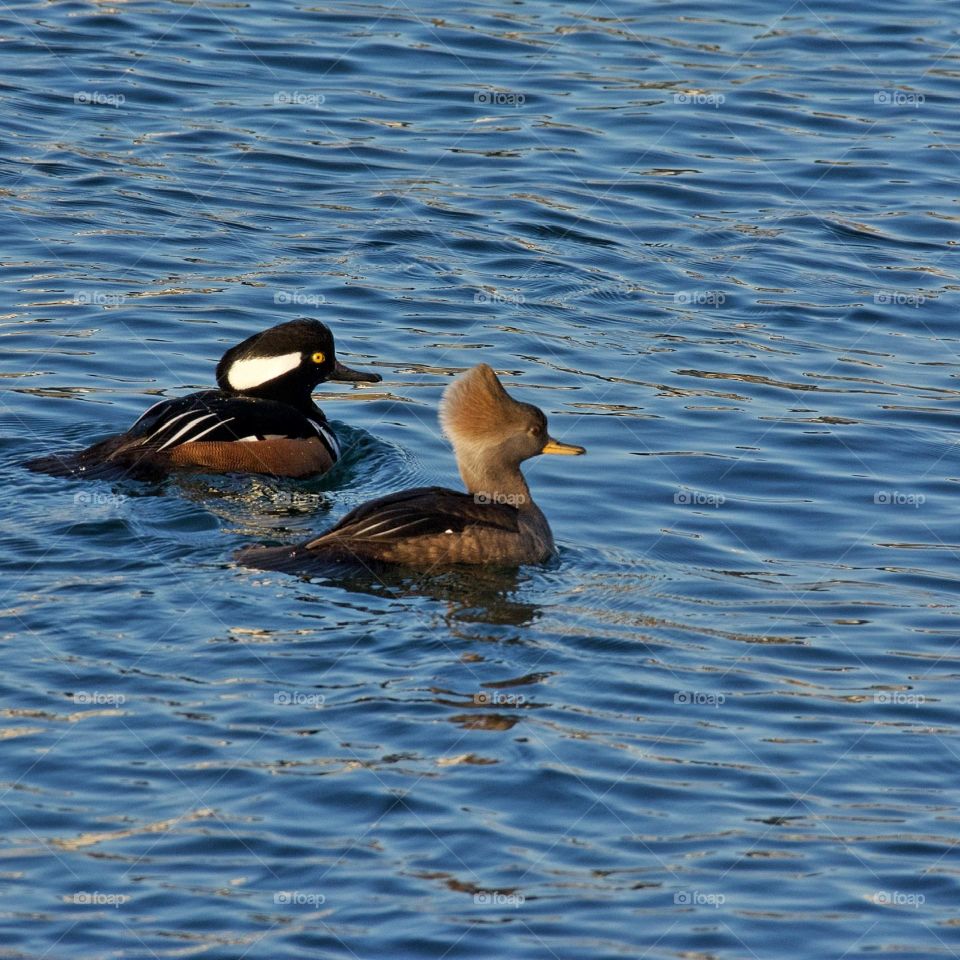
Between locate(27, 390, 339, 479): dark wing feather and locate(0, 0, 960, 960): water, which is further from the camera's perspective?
locate(27, 390, 339, 479): dark wing feather

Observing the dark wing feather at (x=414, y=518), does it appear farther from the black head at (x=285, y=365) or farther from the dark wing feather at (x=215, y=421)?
the black head at (x=285, y=365)

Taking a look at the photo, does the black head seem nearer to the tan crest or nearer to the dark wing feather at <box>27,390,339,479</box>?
the dark wing feather at <box>27,390,339,479</box>

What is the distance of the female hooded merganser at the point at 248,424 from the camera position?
11.3m

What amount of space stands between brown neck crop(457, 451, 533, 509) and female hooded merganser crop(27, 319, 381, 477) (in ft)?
5.99

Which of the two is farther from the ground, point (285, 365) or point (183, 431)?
point (285, 365)

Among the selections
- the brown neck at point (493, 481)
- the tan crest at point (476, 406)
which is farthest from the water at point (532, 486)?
the tan crest at point (476, 406)

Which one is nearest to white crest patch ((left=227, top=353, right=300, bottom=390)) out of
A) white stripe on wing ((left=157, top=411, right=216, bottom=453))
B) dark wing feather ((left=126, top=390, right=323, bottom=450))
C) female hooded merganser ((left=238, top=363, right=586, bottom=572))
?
dark wing feather ((left=126, top=390, right=323, bottom=450))

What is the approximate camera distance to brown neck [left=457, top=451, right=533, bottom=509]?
10.6 m

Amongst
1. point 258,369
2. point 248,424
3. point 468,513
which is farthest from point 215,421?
point 468,513

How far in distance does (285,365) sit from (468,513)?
273 cm

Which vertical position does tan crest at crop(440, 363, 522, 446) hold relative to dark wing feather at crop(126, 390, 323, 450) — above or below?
above

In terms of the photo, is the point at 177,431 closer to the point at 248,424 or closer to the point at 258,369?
the point at 248,424

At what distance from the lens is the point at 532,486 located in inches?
470

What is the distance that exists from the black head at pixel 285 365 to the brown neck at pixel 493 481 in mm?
2057
